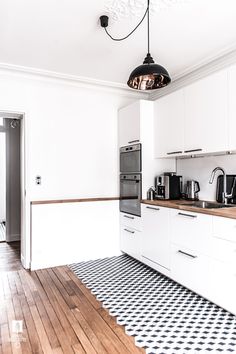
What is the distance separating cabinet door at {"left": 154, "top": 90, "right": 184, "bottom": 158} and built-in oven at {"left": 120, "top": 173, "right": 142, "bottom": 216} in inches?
17.7

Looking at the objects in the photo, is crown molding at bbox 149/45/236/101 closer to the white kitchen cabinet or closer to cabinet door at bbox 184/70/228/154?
cabinet door at bbox 184/70/228/154

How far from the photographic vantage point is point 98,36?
242 cm

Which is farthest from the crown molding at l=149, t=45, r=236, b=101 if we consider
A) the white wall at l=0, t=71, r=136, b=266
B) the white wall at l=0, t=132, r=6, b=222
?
the white wall at l=0, t=132, r=6, b=222

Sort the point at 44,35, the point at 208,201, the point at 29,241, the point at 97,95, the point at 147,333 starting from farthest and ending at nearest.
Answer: the point at 97,95 → the point at 29,241 → the point at 208,201 → the point at 44,35 → the point at 147,333

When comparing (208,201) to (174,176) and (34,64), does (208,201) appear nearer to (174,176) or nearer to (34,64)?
(174,176)

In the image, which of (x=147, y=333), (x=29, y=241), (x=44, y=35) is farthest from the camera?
(x=29, y=241)

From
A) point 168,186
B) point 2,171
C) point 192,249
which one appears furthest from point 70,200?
point 2,171

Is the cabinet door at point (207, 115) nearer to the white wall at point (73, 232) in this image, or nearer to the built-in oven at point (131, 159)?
the built-in oven at point (131, 159)

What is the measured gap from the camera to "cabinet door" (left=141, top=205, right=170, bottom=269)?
2.80m

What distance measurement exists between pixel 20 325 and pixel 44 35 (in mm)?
2545

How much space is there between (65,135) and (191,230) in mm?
2050

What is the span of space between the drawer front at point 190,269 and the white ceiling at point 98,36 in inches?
81.9

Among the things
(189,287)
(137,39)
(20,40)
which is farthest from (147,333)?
(20,40)

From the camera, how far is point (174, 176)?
330cm
